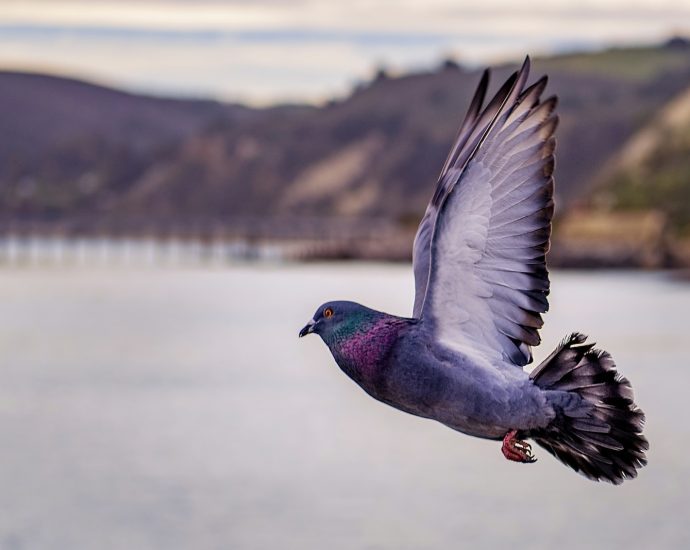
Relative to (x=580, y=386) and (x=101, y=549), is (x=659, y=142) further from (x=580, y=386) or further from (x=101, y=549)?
(x=580, y=386)

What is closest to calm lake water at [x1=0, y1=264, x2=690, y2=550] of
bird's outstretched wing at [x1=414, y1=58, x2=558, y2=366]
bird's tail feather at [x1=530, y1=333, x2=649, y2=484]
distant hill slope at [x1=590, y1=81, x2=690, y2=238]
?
bird's tail feather at [x1=530, y1=333, x2=649, y2=484]

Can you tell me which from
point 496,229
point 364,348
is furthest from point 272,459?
point 364,348

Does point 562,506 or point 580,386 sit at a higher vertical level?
point 580,386

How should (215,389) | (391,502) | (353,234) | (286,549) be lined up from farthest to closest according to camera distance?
(353,234), (215,389), (391,502), (286,549)

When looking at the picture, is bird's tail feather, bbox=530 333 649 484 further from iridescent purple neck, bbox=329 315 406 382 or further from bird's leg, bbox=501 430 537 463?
iridescent purple neck, bbox=329 315 406 382

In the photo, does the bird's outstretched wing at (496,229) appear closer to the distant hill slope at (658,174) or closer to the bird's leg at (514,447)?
the bird's leg at (514,447)

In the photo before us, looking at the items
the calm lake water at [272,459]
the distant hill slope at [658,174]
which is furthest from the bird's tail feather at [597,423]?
the distant hill slope at [658,174]

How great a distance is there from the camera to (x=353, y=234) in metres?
197

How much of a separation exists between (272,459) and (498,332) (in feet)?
137

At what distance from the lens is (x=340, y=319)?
17.9 ft

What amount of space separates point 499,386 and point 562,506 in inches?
1418

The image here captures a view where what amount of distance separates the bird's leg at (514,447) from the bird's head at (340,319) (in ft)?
2.07

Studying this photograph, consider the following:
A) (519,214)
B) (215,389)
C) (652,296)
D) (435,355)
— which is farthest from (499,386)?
(652,296)

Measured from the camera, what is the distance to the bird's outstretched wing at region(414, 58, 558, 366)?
5.43 metres
